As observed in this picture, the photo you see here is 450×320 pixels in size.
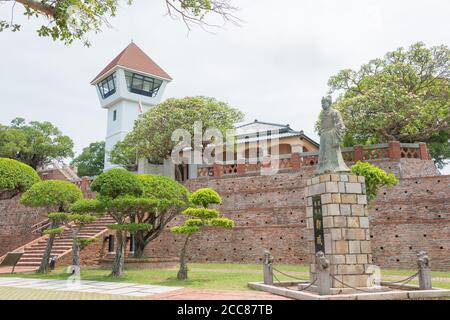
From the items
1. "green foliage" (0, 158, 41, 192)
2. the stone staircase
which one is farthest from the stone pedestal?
"green foliage" (0, 158, 41, 192)

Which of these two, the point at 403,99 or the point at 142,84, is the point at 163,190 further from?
the point at 142,84

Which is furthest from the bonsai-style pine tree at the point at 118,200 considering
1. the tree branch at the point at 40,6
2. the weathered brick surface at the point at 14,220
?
the weathered brick surface at the point at 14,220

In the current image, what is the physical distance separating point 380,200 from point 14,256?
1745cm

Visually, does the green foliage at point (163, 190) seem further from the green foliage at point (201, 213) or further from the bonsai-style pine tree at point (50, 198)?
the bonsai-style pine tree at point (50, 198)

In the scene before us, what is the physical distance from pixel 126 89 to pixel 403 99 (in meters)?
25.5

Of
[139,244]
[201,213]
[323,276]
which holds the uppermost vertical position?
[201,213]

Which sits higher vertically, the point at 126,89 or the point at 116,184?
the point at 126,89

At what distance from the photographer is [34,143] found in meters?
34.1

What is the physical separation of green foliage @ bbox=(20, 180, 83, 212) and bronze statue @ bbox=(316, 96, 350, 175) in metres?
11.7

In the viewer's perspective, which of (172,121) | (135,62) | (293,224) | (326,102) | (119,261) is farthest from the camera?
(135,62)

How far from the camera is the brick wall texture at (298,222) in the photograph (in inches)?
593

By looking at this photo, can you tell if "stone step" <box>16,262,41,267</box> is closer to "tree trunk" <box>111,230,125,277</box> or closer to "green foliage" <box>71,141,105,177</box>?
"tree trunk" <box>111,230,125,277</box>

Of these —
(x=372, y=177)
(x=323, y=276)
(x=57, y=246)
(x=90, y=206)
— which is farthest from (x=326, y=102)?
(x=57, y=246)
